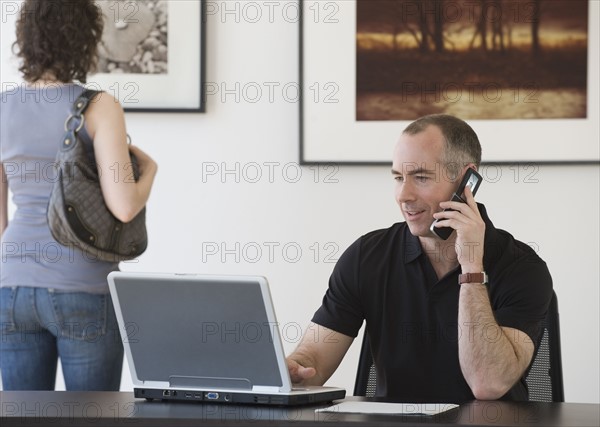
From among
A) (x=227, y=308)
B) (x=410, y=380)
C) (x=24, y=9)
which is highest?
(x=24, y=9)

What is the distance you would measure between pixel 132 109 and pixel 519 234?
54.0 inches

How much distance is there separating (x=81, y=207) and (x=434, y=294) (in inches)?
33.7

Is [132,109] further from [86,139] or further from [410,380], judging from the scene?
[410,380]

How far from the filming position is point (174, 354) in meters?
1.79

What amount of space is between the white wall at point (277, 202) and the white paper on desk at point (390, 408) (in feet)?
4.93

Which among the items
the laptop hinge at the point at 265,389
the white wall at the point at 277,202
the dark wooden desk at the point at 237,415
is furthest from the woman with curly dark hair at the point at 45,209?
the white wall at the point at 277,202

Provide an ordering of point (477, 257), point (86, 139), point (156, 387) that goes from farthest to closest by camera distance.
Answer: point (86, 139) → point (477, 257) → point (156, 387)

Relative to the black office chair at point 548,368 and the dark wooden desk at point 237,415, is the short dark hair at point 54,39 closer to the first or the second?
the dark wooden desk at point 237,415

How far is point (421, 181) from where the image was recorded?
2273 mm

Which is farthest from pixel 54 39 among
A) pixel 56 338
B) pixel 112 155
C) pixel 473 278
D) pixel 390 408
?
pixel 390 408

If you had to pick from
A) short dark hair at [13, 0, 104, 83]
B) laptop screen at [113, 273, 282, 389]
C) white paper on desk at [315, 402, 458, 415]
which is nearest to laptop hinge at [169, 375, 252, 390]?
laptop screen at [113, 273, 282, 389]

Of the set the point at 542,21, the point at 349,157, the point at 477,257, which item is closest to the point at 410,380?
the point at 477,257

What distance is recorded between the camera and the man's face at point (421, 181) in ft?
7.40

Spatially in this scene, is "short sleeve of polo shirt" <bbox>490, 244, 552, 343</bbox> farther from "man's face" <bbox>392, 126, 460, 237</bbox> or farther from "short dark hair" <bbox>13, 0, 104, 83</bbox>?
"short dark hair" <bbox>13, 0, 104, 83</bbox>
